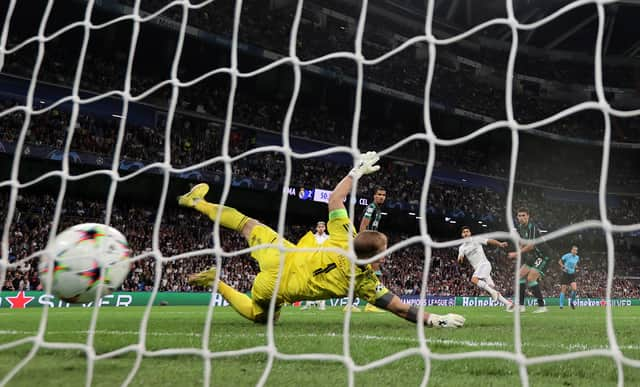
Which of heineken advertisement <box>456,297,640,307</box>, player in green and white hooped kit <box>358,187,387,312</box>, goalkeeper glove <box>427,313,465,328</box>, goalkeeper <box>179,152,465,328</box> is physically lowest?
heineken advertisement <box>456,297,640,307</box>

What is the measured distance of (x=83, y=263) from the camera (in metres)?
3.27

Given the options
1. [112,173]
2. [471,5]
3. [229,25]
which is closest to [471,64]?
[471,5]

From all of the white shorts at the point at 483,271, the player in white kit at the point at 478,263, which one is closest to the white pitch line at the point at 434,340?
the player in white kit at the point at 478,263

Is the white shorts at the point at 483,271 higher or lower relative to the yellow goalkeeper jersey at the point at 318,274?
lower

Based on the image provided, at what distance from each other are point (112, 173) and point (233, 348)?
1555 mm

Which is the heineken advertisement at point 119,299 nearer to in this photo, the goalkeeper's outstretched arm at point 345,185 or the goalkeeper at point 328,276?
the goalkeeper at point 328,276

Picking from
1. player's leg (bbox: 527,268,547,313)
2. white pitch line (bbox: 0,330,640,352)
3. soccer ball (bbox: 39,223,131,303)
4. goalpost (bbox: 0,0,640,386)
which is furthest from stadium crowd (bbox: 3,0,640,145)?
goalpost (bbox: 0,0,640,386)

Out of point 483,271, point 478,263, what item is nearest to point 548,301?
point 478,263

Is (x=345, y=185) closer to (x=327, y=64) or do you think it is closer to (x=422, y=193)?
(x=422, y=193)

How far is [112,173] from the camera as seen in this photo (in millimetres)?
3133

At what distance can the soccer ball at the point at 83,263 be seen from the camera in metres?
3.24

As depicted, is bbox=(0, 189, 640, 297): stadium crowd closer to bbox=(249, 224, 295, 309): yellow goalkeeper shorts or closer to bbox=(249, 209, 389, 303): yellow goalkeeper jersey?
bbox=(249, 224, 295, 309): yellow goalkeeper shorts

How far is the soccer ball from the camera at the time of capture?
3.24 meters

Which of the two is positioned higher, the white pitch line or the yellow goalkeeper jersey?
the yellow goalkeeper jersey
